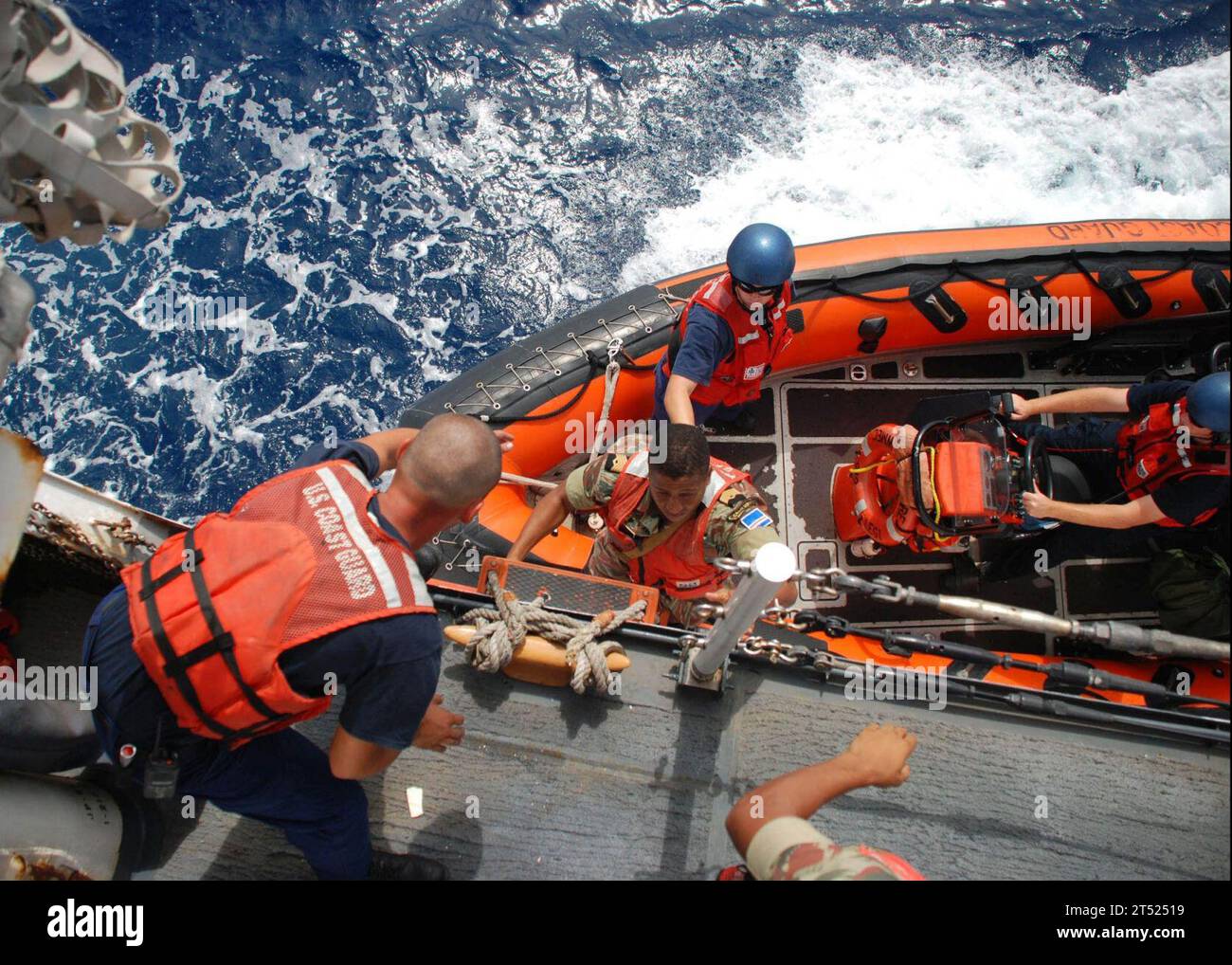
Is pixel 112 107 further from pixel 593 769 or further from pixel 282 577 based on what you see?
pixel 593 769

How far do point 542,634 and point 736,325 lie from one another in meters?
1.44

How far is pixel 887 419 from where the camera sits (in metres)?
4.21

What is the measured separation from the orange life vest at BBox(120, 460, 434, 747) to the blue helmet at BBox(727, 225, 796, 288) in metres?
1.76

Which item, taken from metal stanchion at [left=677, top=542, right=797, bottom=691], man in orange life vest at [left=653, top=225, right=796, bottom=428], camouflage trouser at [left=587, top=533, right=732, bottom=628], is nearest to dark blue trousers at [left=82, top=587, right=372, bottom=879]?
metal stanchion at [left=677, top=542, right=797, bottom=691]

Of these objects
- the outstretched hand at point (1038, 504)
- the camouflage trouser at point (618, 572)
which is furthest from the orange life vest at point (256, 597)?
the outstretched hand at point (1038, 504)

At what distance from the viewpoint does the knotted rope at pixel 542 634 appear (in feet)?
7.61

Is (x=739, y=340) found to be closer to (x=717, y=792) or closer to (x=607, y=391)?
(x=607, y=391)

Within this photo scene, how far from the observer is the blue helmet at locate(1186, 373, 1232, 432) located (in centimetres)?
267

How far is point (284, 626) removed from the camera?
1734mm

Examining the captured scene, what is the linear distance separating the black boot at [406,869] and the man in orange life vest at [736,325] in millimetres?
1600

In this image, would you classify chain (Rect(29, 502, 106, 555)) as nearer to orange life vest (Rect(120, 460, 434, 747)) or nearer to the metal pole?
orange life vest (Rect(120, 460, 434, 747))

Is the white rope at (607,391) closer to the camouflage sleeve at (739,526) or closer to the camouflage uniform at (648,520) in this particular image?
the camouflage uniform at (648,520)

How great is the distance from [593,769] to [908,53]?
19.2 feet
